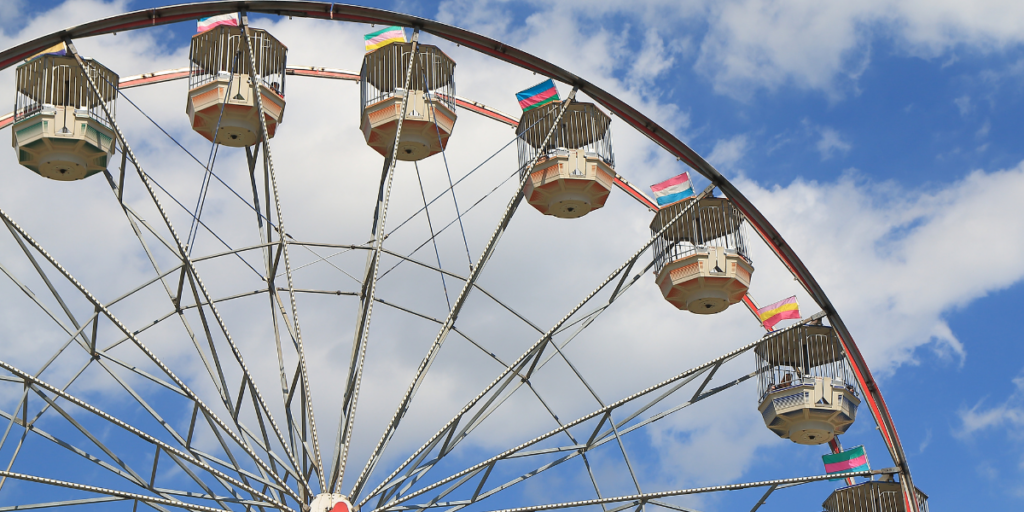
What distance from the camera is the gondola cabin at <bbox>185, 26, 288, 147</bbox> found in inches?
965

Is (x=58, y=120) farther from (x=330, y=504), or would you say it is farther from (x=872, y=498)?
(x=872, y=498)

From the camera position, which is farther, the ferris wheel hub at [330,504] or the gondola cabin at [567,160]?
the gondola cabin at [567,160]

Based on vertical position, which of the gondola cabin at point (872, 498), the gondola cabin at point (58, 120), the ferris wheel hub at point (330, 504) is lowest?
the ferris wheel hub at point (330, 504)

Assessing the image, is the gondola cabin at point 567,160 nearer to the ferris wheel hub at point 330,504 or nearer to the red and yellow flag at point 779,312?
the red and yellow flag at point 779,312

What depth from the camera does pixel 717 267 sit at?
1022 inches

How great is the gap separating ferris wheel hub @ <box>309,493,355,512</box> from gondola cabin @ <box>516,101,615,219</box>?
7381 mm

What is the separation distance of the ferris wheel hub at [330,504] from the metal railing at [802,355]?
9531mm

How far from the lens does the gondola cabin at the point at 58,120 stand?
79.0ft

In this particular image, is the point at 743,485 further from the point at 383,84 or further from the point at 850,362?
the point at 383,84

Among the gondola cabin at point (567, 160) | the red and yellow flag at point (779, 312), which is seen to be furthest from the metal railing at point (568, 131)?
the red and yellow flag at point (779, 312)

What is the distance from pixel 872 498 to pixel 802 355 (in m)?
3.80

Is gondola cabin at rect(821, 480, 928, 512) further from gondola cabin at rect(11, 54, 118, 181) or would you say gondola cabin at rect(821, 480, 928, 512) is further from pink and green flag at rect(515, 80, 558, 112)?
gondola cabin at rect(11, 54, 118, 181)

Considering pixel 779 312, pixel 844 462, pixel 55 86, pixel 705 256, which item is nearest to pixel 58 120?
pixel 55 86

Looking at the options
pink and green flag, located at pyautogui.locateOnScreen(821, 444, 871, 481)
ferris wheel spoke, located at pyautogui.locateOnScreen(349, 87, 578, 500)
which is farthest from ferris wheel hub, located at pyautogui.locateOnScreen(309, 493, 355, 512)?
pink and green flag, located at pyautogui.locateOnScreen(821, 444, 871, 481)
